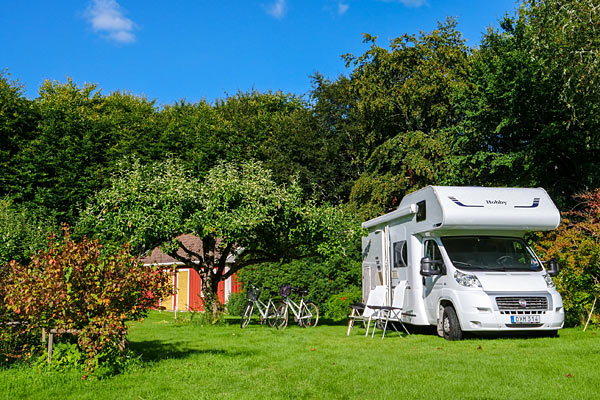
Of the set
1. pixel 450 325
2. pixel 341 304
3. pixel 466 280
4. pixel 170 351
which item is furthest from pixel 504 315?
pixel 341 304

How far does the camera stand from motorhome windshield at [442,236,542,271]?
11.7 metres

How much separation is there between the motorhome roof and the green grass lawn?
222cm

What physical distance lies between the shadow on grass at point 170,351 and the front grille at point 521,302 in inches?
186

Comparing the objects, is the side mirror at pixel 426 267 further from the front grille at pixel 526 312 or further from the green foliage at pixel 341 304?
the green foliage at pixel 341 304

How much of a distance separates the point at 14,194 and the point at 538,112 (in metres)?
21.9

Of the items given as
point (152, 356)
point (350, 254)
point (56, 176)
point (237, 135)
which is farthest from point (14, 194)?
point (152, 356)

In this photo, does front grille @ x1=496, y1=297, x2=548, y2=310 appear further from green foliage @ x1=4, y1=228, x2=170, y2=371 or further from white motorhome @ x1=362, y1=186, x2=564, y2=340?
green foliage @ x1=4, y1=228, x2=170, y2=371

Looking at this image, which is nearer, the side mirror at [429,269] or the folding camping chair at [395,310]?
the side mirror at [429,269]

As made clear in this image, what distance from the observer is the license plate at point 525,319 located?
10.9 meters

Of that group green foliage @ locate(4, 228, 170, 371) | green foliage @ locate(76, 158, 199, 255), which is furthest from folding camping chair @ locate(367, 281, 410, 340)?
green foliage @ locate(4, 228, 170, 371)

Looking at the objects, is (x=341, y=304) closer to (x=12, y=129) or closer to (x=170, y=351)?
(x=170, y=351)

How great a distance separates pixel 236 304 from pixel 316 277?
393cm

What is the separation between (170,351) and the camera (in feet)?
32.5

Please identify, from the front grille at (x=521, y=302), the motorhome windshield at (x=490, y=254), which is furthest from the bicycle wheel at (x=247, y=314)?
the front grille at (x=521, y=302)
